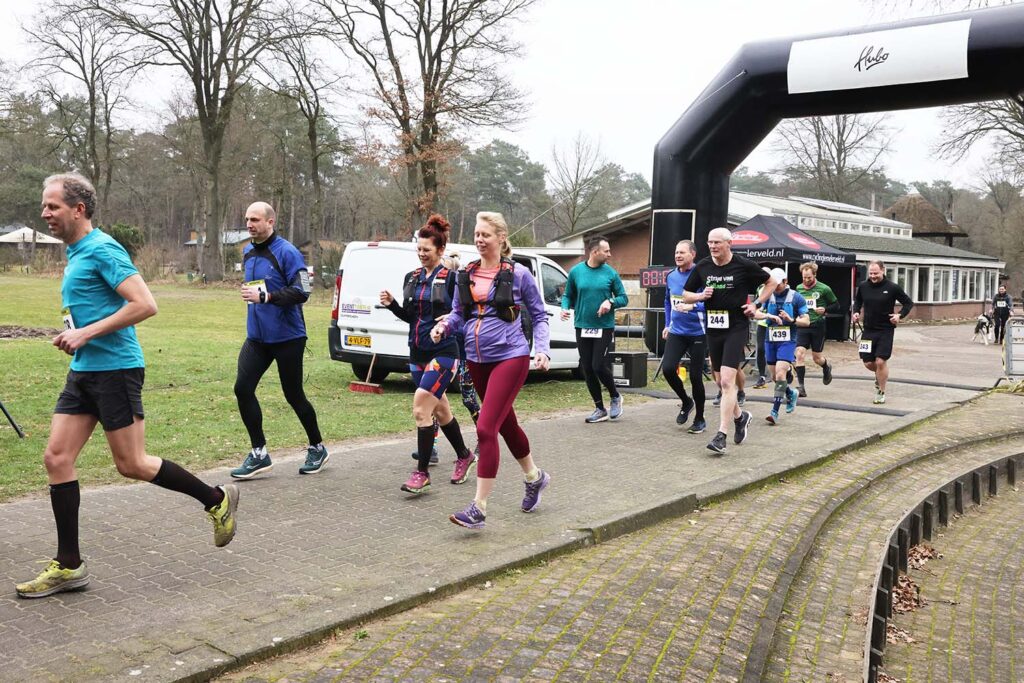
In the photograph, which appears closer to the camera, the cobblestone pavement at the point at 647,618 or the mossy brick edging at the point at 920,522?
the cobblestone pavement at the point at 647,618

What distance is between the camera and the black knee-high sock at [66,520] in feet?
12.9

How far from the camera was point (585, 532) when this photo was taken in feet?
16.7

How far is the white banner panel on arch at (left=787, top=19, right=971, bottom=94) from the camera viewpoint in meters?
12.0

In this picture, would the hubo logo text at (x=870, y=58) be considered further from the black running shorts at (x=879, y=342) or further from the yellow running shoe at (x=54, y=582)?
the yellow running shoe at (x=54, y=582)

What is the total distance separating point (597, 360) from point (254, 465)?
4169mm

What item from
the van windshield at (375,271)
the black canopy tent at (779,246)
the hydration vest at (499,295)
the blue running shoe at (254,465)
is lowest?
the blue running shoe at (254,465)

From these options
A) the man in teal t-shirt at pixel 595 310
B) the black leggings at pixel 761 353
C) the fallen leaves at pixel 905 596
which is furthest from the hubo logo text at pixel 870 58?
the fallen leaves at pixel 905 596

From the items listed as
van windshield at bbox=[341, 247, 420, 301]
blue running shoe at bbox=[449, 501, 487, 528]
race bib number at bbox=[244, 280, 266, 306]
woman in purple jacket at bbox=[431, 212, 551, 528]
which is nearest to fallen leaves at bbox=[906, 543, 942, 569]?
woman in purple jacket at bbox=[431, 212, 551, 528]

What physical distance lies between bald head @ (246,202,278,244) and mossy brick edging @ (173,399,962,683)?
2981 millimetres

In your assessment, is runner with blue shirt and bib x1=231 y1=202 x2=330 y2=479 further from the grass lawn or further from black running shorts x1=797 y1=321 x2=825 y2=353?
black running shorts x1=797 y1=321 x2=825 y2=353

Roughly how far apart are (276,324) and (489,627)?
321cm

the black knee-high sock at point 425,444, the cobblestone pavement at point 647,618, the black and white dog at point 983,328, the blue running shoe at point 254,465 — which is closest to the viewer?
the cobblestone pavement at point 647,618

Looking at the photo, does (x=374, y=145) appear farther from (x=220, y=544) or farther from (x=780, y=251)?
(x=220, y=544)

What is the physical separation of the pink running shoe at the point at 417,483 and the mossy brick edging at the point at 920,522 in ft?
9.34
